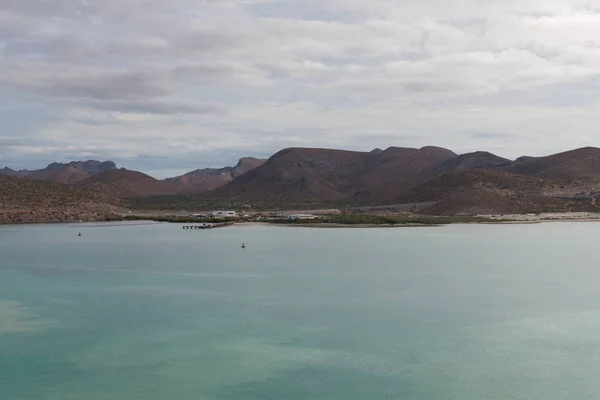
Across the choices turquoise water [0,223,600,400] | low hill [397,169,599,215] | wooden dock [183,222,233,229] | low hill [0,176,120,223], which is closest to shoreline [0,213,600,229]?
low hill [0,176,120,223]

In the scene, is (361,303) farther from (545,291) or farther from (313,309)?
(545,291)

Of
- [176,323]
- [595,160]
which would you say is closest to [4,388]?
[176,323]

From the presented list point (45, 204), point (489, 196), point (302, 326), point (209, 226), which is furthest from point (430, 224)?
point (302, 326)

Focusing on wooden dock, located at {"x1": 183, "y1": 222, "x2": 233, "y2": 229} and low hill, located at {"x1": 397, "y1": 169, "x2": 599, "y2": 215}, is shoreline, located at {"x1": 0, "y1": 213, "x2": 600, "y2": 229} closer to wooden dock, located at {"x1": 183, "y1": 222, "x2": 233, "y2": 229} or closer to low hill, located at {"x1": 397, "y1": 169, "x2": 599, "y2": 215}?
wooden dock, located at {"x1": 183, "y1": 222, "x2": 233, "y2": 229}

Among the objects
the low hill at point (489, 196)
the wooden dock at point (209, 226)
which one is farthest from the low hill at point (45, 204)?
the low hill at point (489, 196)

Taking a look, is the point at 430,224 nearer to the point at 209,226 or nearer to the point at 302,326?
the point at 209,226

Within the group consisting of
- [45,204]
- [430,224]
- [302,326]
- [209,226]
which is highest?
[45,204]

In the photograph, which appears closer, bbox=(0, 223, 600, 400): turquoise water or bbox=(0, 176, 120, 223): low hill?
bbox=(0, 223, 600, 400): turquoise water
